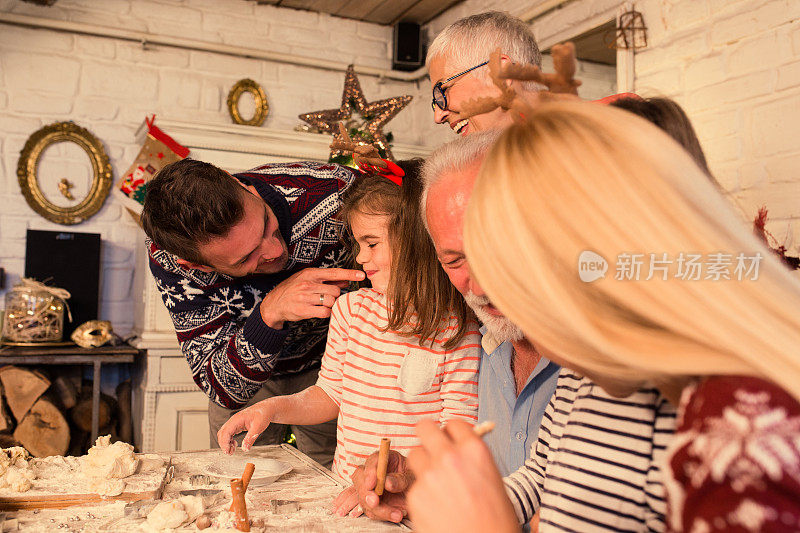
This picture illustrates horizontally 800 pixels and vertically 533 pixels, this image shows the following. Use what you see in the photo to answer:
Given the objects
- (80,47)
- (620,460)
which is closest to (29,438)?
(80,47)

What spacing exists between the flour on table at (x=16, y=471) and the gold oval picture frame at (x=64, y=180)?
225 centimetres

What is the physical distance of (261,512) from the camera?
123cm

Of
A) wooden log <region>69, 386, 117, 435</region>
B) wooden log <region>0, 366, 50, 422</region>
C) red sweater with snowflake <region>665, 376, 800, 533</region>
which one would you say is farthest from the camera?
wooden log <region>69, 386, 117, 435</region>

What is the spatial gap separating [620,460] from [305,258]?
1.50 meters

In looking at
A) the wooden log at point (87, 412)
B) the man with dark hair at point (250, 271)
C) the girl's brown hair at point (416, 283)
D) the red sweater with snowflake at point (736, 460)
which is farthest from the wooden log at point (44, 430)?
the red sweater with snowflake at point (736, 460)

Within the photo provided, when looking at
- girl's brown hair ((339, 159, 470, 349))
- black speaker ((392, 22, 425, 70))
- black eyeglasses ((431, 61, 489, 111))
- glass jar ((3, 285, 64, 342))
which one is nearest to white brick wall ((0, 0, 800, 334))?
black speaker ((392, 22, 425, 70))

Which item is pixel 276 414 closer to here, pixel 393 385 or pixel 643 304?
pixel 393 385

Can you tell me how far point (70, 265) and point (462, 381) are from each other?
2.51 meters

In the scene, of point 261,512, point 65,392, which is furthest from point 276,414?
point 65,392

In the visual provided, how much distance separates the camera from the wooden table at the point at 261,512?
1146 millimetres

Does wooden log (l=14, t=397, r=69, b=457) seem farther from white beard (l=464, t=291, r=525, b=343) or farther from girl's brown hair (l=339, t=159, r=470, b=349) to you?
white beard (l=464, t=291, r=525, b=343)

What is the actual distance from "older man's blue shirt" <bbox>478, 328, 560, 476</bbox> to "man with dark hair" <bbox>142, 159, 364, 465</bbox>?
1.59ft

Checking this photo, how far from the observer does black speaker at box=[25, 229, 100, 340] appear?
3273mm

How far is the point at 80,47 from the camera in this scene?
137 inches
